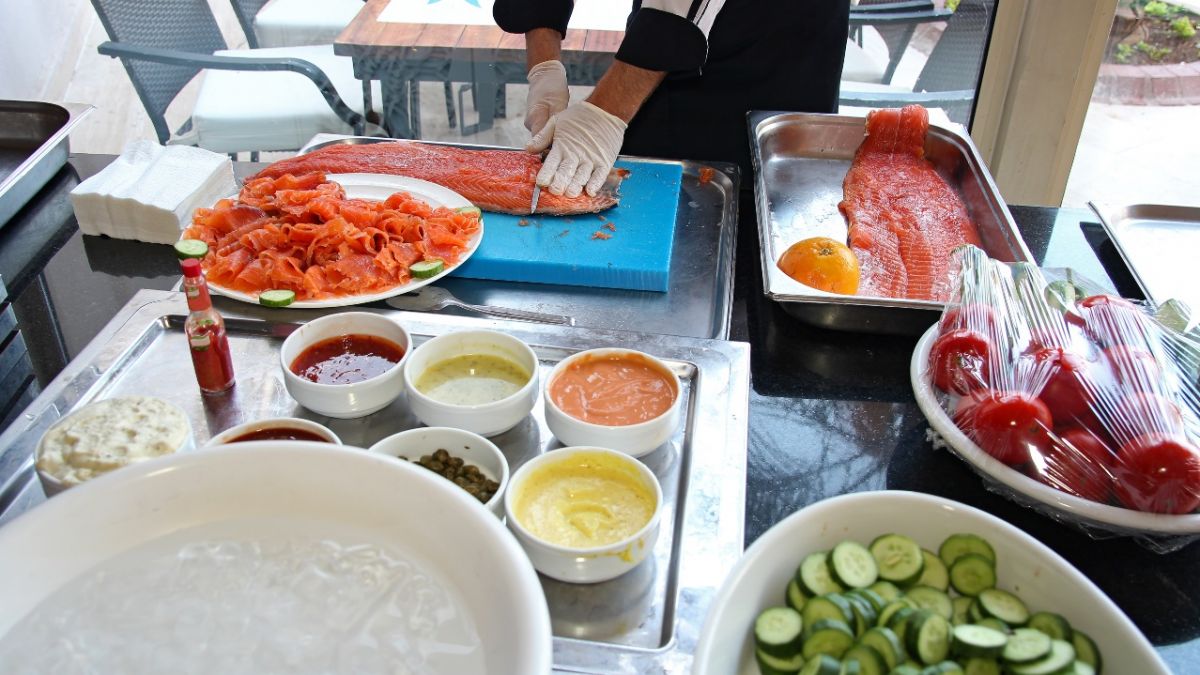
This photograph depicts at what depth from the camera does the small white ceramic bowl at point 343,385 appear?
1242mm

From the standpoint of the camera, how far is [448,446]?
3.81ft

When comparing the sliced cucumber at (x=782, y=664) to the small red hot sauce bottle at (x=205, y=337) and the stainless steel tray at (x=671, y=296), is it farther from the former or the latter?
the small red hot sauce bottle at (x=205, y=337)

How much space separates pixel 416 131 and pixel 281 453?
2.89 m

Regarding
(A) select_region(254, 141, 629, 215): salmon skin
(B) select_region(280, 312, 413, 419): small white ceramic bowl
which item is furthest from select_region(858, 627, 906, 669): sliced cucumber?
(A) select_region(254, 141, 629, 215): salmon skin

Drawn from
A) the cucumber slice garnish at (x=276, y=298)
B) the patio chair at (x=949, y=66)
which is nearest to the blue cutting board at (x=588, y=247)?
the cucumber slice garnish at (x=276, y=298)

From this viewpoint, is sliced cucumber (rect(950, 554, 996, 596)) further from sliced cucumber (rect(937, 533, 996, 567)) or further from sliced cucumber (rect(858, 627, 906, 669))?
sliced cucumber (rect(858, 627, 906, 669))

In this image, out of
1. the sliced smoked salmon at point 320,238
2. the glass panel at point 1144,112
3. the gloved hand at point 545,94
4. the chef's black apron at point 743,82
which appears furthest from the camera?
the glass panel at point 1144,112

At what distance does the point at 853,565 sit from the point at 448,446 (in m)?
0.55

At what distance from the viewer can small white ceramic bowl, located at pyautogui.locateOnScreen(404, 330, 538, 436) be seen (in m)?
1.21

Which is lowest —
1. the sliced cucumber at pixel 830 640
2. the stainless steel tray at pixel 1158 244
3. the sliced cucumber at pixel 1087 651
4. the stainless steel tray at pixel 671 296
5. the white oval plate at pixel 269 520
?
the stainless steel tray at pixel 671 296

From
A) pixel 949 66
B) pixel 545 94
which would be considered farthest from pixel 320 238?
pixel 949 66

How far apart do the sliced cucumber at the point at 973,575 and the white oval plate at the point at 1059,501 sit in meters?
0.27

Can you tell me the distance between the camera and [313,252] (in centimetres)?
164

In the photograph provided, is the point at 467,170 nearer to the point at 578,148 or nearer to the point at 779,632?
the point at 578,148
